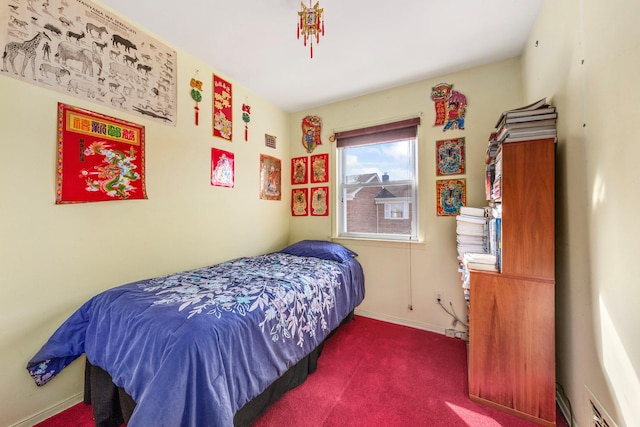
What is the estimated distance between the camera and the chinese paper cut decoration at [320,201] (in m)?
3.12

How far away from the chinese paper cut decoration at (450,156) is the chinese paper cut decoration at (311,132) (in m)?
1.45

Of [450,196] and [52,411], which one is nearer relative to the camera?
[52,411]

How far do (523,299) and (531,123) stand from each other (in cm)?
104

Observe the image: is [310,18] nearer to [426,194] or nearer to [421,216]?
[426,194]

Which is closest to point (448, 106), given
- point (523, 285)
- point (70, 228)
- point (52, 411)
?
point (523, 285)

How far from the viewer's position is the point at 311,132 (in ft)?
10.6

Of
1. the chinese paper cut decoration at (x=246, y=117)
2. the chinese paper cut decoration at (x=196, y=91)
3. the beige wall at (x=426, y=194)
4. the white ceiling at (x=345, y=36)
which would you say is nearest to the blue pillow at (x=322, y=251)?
the beige wall at (x=426, y=194)

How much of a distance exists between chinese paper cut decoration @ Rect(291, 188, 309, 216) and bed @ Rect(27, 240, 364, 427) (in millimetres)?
1400

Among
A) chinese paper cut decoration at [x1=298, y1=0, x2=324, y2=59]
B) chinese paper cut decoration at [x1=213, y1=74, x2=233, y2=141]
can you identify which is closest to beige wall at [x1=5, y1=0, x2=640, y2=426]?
chinese paper cut decoration at [x1=213, y1=74, x2=233, y2=141]

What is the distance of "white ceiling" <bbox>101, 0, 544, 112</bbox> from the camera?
1657 millimetres

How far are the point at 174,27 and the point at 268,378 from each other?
2.53m

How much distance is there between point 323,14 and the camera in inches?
67.6

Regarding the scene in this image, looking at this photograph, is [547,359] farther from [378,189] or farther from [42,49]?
[42,49]

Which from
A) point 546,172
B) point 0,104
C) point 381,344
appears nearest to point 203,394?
point 381,344
